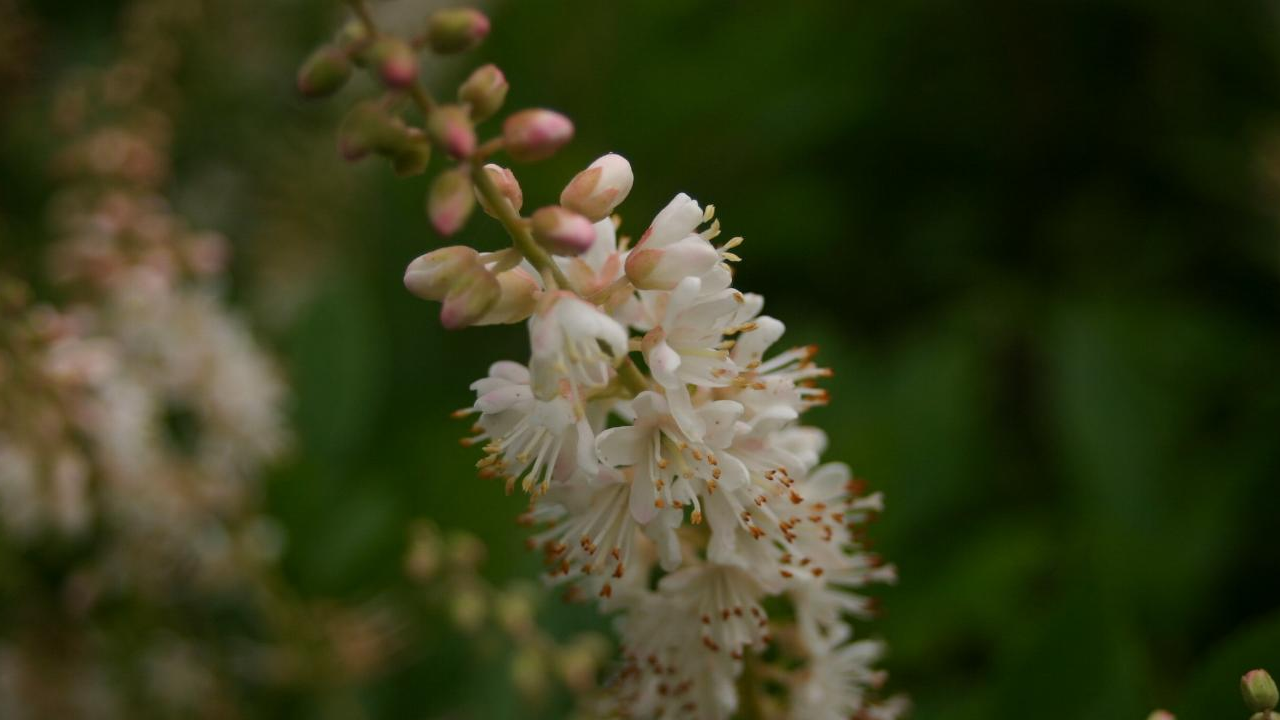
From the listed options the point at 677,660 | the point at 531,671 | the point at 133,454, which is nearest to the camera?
the point at 677,660

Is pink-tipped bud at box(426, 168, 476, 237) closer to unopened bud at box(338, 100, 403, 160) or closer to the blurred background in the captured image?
unopened bud at box(338, 100, 403, 160)

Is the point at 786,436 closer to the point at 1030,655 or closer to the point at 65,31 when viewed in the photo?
the point at 1030,655

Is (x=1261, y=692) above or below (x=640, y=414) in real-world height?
below

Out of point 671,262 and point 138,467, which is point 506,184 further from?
point 138,467

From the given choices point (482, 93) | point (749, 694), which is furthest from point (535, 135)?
point (749, 694)

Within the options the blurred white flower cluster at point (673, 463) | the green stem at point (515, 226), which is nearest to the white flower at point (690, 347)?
the blurred white flower cluster at point (673, 463)

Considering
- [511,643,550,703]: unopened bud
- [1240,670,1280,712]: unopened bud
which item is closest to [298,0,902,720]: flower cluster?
[511,643,550,703]: unopened bud

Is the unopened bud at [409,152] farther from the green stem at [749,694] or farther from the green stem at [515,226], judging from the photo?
the green stem at [749,694]
